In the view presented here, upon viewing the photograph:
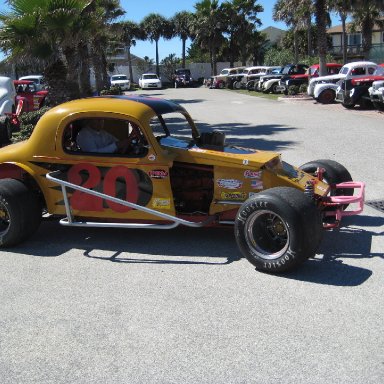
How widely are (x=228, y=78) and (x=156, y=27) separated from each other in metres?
27.4

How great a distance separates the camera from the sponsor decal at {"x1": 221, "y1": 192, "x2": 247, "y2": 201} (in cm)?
516

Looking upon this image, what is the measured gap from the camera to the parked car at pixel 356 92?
1970 cm

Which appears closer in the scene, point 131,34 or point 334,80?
point 334,80

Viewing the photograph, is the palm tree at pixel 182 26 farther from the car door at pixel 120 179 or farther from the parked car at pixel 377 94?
the car door at pixel 120 179

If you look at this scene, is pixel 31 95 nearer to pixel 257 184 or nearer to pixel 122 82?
pixel 257 184

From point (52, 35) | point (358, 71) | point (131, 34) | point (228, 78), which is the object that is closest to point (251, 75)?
point (228, 78)

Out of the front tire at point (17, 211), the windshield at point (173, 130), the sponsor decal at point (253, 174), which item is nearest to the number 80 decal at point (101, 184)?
the front tire at point (17, 211)

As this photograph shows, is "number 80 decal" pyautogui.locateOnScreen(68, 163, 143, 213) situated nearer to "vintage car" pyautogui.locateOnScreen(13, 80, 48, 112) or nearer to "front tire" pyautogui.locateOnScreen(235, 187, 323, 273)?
"front tire" pyautogui.locateOnScreen(235, 187, 323, 273)

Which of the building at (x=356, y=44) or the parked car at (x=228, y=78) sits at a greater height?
the building at (x=356, y=44)

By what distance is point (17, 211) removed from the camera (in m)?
5.33

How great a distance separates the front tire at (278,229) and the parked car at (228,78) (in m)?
39.6

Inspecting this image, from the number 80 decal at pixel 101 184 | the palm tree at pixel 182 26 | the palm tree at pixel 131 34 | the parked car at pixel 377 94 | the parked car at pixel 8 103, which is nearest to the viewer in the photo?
the number 80 decal at pixel 101 184

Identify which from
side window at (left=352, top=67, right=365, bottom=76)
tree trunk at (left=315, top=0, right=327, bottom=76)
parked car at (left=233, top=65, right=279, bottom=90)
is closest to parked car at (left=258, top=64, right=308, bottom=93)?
parked car at (left=233, top=65, right=279, bottom=90)

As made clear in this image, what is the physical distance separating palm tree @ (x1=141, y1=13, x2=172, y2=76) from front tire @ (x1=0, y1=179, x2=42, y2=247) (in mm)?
65332
